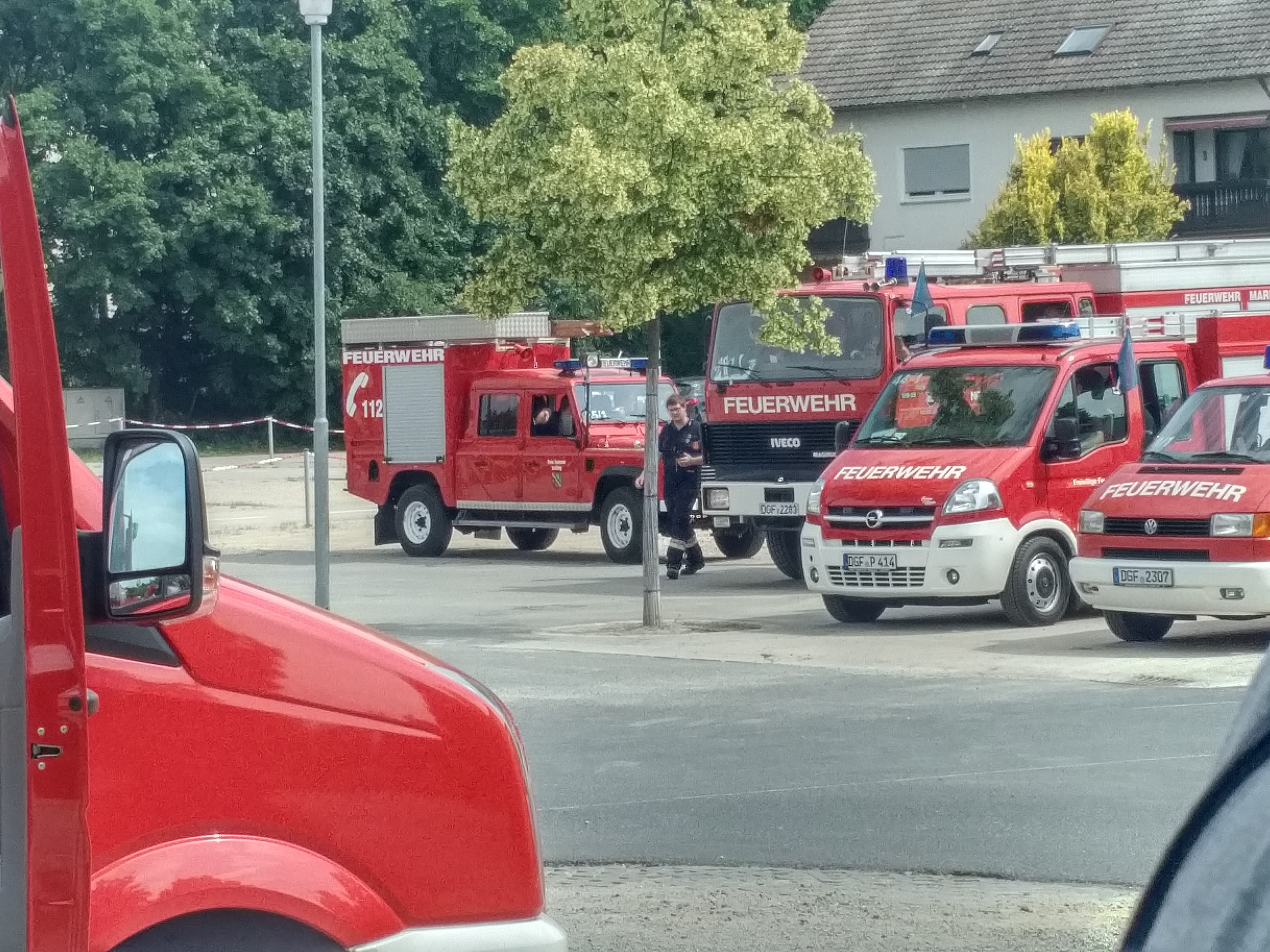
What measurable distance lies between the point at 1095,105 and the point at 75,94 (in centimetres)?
2360

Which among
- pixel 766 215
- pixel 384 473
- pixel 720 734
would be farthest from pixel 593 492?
pixel 720 734

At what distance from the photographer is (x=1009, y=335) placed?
53.7 ft

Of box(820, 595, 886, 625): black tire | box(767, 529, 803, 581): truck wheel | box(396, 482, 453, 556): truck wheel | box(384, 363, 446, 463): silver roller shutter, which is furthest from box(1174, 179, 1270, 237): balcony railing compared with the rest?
box(820, 595, 886, 625): black tire

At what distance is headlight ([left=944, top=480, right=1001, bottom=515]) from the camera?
14.9m

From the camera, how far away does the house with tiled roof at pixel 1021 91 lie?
42438 mm

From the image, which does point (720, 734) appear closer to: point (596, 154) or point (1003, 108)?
point (596, 154)

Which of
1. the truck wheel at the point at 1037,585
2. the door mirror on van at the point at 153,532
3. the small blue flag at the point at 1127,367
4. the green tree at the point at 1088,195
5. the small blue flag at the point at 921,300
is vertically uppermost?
the green tree at the point at 1088,195

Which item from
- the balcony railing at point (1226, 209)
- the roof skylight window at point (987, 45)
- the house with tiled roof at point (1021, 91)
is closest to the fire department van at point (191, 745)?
the house with tiled roof at point (1021, 91)

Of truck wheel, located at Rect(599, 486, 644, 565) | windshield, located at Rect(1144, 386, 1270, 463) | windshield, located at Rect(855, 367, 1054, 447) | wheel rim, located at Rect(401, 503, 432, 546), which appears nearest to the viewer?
windshield, located at Rect(1144, 386, 1270, 463)

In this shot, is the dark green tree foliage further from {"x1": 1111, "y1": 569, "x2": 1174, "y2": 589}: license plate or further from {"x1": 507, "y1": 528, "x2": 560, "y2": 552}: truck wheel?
{"x1": 1111, "y1": 569, "x2": 1174, "y2": 589}: license plate

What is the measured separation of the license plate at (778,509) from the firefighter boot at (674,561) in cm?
165

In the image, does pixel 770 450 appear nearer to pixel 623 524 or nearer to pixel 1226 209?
pixel 623 524

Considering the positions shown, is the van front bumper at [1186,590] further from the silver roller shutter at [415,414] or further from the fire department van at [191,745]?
the silver roller shutter at [415,414]

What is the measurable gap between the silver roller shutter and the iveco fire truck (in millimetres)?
4748
